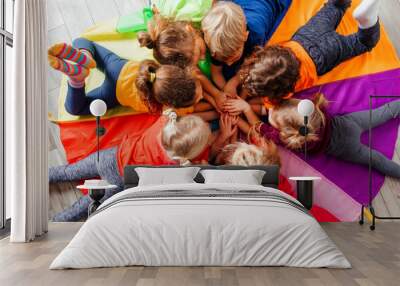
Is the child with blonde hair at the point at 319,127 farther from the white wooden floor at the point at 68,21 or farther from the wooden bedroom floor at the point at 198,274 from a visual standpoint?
the wooden bedroom floor at the point at 198,274

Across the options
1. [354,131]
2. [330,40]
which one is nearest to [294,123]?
[354,131]

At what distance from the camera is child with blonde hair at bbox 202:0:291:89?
720cm

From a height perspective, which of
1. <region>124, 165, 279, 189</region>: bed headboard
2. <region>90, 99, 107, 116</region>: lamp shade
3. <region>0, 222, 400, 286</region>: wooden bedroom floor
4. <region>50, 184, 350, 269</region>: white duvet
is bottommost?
<region>0, 222, 400, 286</region>: wooden bedroom floor

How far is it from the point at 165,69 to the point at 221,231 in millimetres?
3347

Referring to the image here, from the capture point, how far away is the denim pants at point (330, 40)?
7219mm

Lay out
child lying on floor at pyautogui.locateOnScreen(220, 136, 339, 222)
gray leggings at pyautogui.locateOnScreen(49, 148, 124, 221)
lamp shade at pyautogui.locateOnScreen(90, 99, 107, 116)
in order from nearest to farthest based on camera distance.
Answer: lamp shade at pyautogui.locateOnScreen(90, 99, 107, 116) < child lying on floor at pyautogui.locateOnScreen(220, 136, 339, 222) < gray leggings at pyautogui.locateOnScreen(49, 148, 124, 221)

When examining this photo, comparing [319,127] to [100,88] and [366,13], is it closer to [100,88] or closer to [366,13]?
[366,13]

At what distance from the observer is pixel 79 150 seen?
24.5ft

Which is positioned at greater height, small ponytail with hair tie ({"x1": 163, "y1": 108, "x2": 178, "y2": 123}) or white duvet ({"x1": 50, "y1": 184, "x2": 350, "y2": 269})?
small ponytail with hair tie ({"x1": 163, "y1": 108, "x2": 178, "y2": 123})

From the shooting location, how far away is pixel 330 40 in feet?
23.7

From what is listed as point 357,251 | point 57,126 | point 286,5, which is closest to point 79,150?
point 57,126

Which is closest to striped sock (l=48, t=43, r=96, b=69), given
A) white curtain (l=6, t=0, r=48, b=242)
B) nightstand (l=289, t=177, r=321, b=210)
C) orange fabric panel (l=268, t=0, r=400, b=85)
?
white curtain (l=6, t=0, r=48, b=242)

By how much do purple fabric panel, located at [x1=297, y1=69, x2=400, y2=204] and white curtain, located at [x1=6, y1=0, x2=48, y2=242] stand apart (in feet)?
11.5

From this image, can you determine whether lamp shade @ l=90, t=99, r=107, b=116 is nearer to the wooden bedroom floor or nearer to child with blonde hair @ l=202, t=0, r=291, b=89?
child with blonde hair @ l=202, t=0, r=291, b=89
